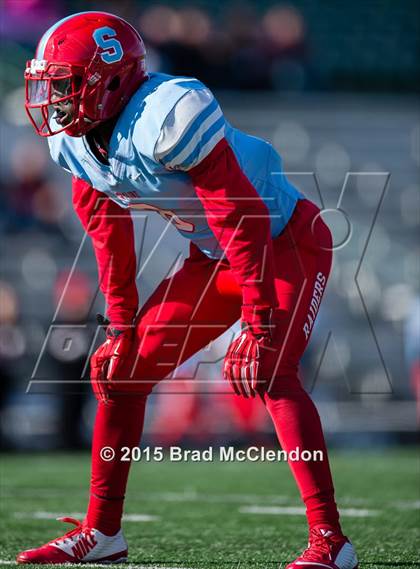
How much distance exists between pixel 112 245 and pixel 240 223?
0.52m

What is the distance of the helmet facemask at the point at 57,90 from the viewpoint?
276 centimetres

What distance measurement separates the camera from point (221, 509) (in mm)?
4242

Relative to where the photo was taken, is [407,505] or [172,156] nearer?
[172,156]

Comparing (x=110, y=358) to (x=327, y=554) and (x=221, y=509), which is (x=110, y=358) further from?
(x=221, y=509)

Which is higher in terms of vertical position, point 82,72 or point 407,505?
point 82,72

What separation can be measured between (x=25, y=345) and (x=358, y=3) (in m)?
5.80

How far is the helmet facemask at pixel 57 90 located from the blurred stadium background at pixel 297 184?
142 inches

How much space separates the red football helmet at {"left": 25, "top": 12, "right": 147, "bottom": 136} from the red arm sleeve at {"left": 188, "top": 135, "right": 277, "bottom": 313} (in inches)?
12.6

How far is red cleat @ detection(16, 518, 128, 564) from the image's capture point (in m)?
2.88

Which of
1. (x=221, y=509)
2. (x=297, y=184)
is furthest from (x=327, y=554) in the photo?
(x=297, y=184)

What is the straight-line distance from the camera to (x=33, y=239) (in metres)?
8.38

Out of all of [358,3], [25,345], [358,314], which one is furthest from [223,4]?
[25,345]

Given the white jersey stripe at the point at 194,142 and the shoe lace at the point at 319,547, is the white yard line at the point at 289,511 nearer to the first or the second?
the shoe lace at the point at 319,547

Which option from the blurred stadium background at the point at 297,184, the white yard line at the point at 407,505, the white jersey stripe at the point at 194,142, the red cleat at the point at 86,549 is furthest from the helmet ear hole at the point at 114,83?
the blurred stadium background at the point at 297,184
